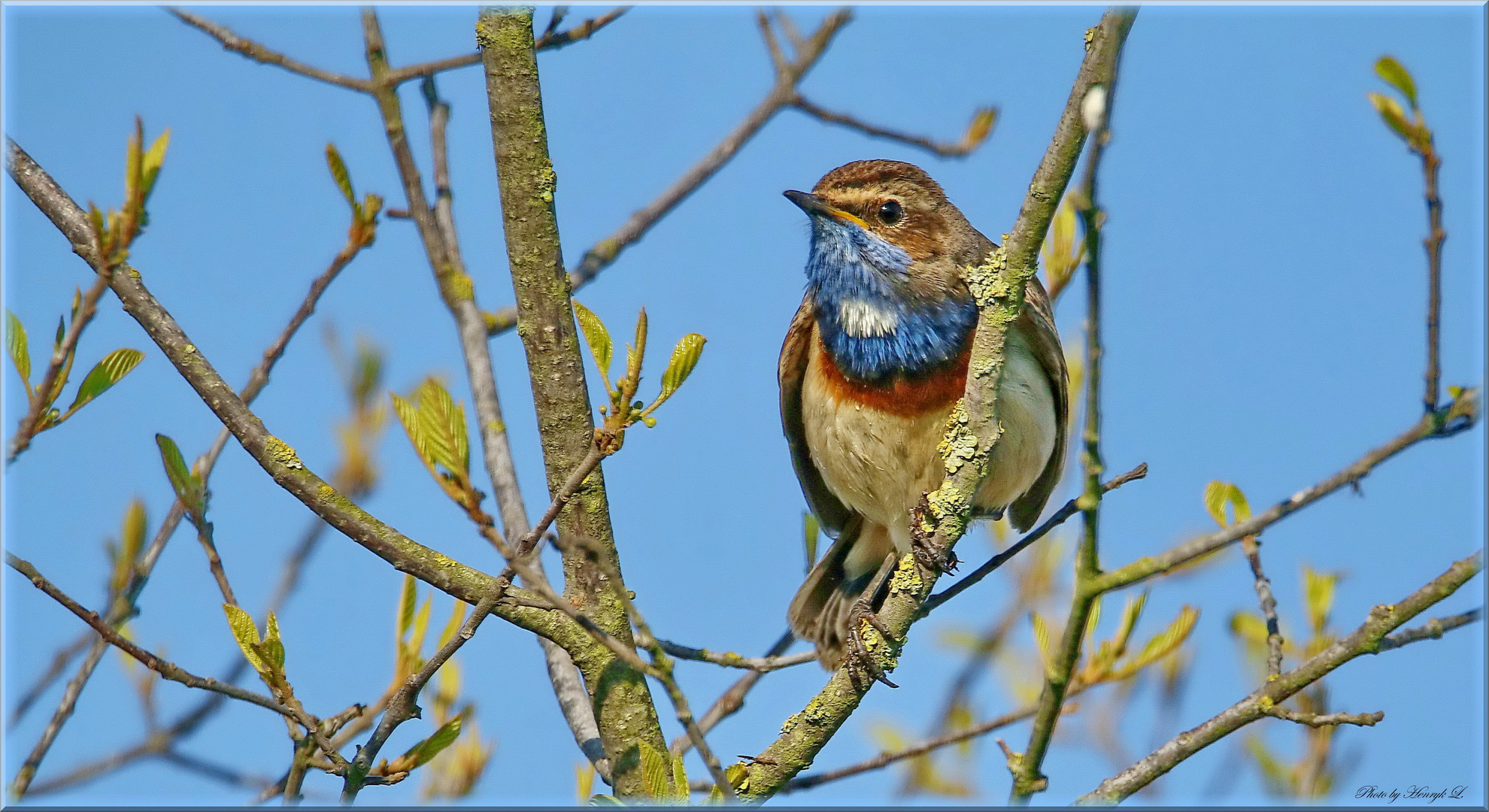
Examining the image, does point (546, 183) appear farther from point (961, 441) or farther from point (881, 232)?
point (881, 232)

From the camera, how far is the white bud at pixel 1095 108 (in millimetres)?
2748

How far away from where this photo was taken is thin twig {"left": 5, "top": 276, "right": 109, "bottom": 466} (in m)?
2.93

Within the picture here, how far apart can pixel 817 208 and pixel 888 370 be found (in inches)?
35.5

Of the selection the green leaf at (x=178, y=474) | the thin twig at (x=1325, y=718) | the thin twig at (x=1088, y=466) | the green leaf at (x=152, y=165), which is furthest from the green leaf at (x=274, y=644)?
the thin twig at (x=1325, y=718)

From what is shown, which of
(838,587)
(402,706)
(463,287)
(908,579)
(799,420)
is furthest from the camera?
(799,420)

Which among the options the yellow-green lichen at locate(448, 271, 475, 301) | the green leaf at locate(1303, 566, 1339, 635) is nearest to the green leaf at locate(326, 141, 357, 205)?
the yellow-green lichen at locate(448, 271, 475, 301)

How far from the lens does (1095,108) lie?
110 inches

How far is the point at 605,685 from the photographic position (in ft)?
13.4

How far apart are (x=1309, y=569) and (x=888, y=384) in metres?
2.00

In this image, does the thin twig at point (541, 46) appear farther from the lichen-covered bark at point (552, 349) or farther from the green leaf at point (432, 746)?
the green leaf at point (432, 746)

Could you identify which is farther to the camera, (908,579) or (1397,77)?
(908,579)

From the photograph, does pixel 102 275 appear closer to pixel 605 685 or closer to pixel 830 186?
pixel 605 685

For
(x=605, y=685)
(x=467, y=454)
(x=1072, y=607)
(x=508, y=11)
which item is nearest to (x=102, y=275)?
(x=467, y=454)

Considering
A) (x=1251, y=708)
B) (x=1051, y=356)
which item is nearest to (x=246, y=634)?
(x=1251, y=708)
